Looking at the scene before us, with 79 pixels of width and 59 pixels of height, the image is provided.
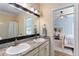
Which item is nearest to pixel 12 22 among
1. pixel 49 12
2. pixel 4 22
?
pixel 4 22

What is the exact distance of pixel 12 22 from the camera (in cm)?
178

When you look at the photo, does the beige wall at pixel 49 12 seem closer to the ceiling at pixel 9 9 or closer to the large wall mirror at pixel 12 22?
the large wall mirror at pixel 12 22

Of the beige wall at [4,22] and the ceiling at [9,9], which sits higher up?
the ceiling at [9,9]

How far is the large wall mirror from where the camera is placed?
5.25ft

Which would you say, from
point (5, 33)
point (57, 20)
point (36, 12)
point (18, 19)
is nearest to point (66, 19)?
point (57, 20)

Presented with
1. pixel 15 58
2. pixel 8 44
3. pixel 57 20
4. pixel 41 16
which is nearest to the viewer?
pixel 15 58

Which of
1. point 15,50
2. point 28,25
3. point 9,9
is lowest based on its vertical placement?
point 15,50

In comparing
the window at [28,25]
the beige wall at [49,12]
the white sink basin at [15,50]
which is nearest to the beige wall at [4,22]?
the white sink basin at [15,50]

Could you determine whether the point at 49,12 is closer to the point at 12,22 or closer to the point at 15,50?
the point at 12,22

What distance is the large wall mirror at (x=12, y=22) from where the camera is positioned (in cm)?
160

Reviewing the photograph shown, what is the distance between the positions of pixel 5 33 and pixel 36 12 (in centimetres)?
127

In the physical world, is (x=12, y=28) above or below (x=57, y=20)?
below

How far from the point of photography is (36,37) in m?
2.61

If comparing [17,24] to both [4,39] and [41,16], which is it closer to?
[4,39]
